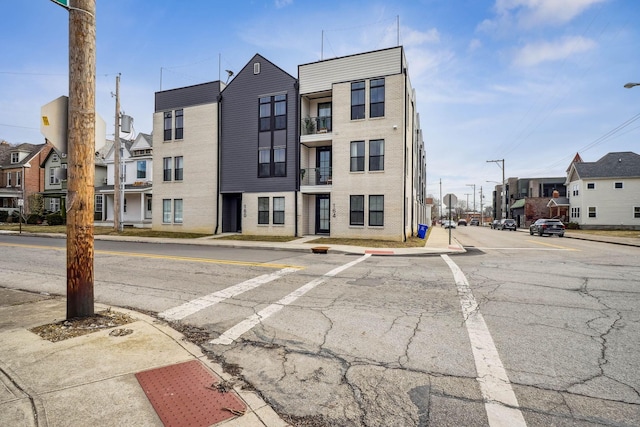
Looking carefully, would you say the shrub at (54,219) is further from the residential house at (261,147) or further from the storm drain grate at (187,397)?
the storm drain grate at (187,397)

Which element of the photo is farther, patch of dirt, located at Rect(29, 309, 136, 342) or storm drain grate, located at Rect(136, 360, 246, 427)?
patch of dirt, located at Rect(29, 309, 136, 342)

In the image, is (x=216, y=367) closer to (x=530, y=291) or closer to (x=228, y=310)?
(x=228, y=310)

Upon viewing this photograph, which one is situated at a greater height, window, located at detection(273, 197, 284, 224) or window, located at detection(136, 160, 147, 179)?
window, located at detection(136, 160, 147, 179)

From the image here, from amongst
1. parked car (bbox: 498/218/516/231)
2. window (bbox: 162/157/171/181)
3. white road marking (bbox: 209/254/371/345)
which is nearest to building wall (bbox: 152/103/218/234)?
window (bbox: 162/157/171/181)

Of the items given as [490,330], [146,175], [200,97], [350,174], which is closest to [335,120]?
[350,174]

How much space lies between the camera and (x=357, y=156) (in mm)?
20922

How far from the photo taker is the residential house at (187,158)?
2506 centimetres

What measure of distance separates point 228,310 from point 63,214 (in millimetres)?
40766

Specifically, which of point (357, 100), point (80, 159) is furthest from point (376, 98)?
point (80, 159)

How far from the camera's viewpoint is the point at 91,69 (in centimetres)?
477

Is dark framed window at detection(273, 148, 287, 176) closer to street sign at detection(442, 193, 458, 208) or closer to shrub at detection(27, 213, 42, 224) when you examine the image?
street sign at detection(442, 193, 458, 208)

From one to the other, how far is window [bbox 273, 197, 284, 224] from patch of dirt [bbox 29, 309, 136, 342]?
1798 centimetres

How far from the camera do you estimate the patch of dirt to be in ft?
14.1

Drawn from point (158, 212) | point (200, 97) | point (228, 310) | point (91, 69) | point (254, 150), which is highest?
point (200, 97)
